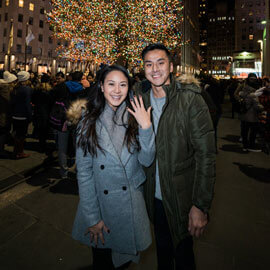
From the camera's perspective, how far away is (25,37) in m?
49.9

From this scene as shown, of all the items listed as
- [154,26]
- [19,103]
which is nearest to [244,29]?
[154,26]

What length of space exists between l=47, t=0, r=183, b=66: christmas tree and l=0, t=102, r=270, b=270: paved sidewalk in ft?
51.9

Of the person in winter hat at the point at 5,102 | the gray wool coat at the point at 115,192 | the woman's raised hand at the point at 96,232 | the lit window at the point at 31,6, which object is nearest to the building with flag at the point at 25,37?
the lit window at the point at 31,6

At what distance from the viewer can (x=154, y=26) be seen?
62.0ft

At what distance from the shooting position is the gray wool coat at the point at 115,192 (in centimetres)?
173

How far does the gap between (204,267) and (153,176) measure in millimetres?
1544

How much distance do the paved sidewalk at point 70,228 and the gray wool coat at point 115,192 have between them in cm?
111

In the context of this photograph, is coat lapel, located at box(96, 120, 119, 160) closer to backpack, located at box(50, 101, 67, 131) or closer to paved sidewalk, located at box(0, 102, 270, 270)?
paved sidewalk, located at box(0, 102, 270, 270)

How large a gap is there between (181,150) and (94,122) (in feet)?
2.63

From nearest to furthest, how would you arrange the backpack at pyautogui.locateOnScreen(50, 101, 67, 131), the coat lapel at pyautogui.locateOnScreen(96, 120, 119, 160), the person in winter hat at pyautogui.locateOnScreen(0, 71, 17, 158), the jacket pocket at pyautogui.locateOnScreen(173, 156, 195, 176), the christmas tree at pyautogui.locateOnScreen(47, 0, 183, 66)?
the coat lapel at pyautogui.locateOnScreen(96, 120, 119, 160) < the jacket pocket at pyautogui.locateOnScreen(173, 156, 195, 176) < the backpack at pyautogui.locateOnScreen(50, 101, 67, 131) < the person in winter hat at pyautogui.locateOnScreen(0, 71, 17, 158) < the christmas tree at pyautogui.locateOnScreen(47, 0, 183, 66)

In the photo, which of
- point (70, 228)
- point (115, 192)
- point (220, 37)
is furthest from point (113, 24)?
point (220, 37)

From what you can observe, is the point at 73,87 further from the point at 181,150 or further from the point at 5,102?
the point at 181,150

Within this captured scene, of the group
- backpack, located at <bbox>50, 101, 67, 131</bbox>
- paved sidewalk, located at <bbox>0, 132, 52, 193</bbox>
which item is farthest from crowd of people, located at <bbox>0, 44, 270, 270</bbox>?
paved sidewalk, located at <bbox>0, 132, 52, 193</bbox>

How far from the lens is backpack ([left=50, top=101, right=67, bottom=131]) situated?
16.2ft
